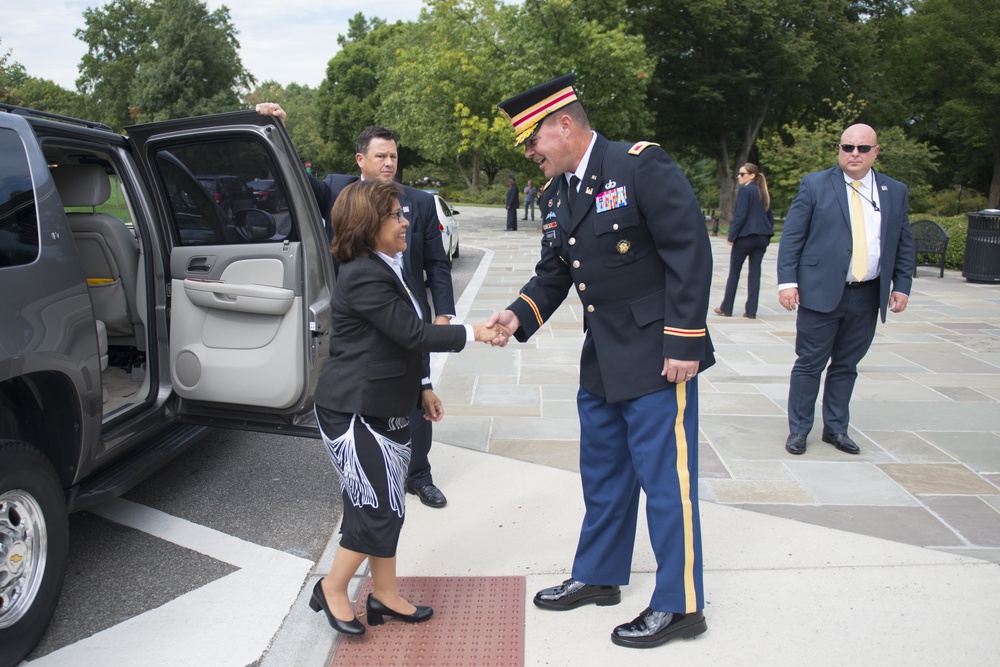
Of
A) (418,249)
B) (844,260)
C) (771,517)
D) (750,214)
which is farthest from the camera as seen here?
(750,214)

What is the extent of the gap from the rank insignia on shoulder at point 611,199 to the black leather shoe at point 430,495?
2013 mm

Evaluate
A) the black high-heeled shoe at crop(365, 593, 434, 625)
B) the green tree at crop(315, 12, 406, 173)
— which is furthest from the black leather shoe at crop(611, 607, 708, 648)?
the green tree at crop(315, 12, 406, 173)

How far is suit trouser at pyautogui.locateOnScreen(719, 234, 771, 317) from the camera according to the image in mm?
9656

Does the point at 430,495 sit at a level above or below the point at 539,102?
below

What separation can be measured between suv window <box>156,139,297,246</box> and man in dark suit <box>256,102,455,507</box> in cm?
29

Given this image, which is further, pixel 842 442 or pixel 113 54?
pixel 113 54

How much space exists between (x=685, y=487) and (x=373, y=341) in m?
1.23

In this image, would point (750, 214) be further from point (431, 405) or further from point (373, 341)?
point (373, 341)

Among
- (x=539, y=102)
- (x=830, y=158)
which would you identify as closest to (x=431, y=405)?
(x=539, y=102)

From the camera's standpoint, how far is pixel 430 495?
436cm

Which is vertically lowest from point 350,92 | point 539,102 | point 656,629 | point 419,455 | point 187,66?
point 656,629

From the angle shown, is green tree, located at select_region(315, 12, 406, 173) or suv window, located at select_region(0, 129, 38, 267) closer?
suv window, located at select_region(0, 129, 38, 267)

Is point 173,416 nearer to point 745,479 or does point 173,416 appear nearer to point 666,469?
point 666,469

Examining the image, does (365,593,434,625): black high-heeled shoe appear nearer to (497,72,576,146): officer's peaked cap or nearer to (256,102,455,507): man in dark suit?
(256,102,455,507): man in dark suit
